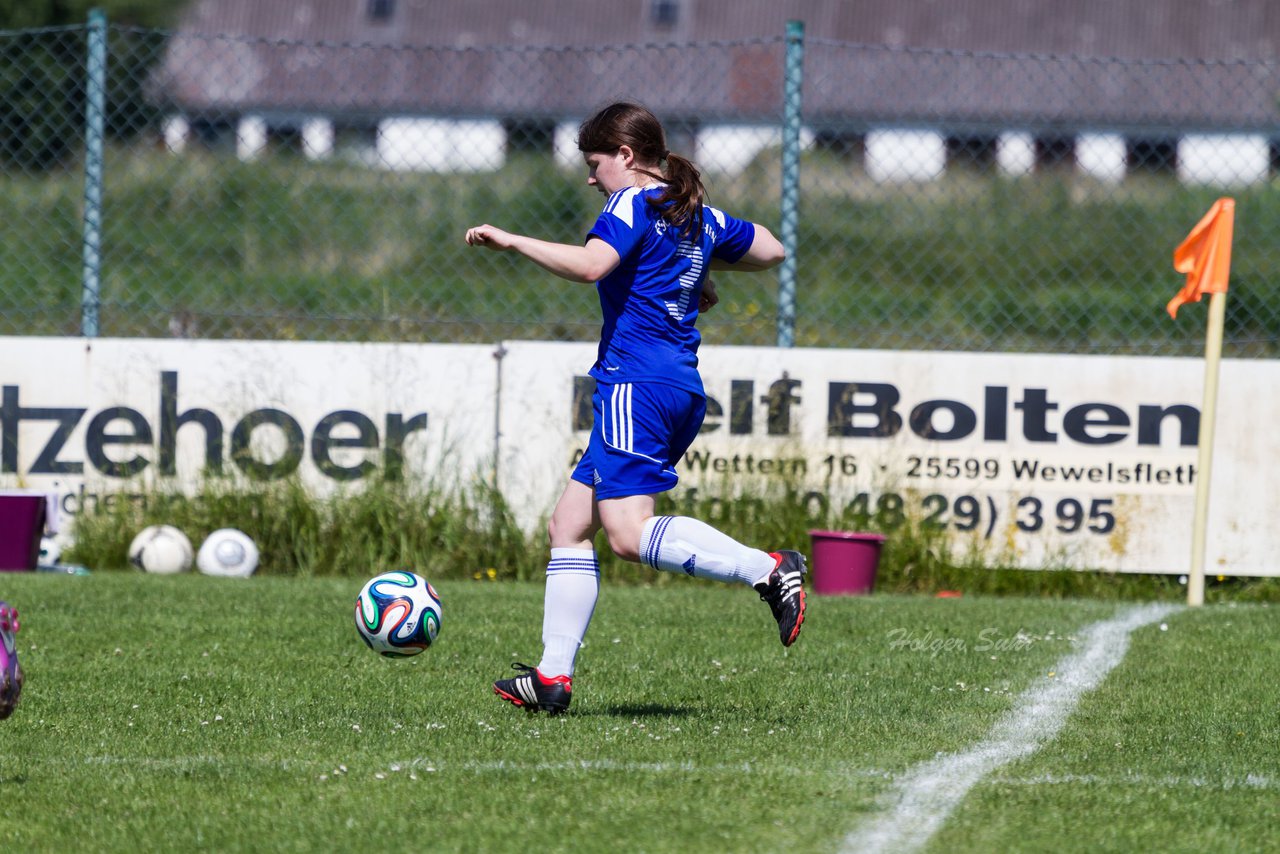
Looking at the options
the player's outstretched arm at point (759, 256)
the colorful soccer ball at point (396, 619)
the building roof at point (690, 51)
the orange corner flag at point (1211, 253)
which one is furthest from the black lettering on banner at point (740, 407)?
the building roof at point (690, 51)

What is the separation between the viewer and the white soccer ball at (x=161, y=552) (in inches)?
349

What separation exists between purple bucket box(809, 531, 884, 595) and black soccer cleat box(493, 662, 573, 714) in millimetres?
3799

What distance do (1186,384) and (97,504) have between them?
6.13 meters

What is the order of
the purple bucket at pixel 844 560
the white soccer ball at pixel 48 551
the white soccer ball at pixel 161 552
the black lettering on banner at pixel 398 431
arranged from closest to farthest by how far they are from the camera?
the purple bucket at pixel 844 560 → the white soccer ball at pixel 161 552 → the white soccer ball at pixel 48 551 → the black lettering on banner at pixel 398 431

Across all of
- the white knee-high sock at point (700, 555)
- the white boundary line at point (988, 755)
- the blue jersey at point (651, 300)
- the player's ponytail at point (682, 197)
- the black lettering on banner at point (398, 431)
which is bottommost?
the white boundary line at point (988, 755)

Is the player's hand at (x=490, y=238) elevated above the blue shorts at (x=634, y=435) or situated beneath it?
elevated above

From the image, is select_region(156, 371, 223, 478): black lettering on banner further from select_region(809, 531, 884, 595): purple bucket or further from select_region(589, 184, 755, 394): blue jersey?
select_region(589, 184, 755, 394): blue jersey

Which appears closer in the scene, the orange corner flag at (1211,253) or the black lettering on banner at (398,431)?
the orange corner flag at (1211,253)

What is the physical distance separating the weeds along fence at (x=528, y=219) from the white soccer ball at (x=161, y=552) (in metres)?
1.33

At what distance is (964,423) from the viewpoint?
29.9 ft

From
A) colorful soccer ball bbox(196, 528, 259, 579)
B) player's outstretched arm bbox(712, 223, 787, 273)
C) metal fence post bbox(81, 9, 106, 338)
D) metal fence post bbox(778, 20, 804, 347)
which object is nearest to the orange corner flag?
metal fence post bbox(778, 20, 804, 347)

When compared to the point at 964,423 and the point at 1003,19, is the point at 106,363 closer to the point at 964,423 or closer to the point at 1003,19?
the point at 964,423

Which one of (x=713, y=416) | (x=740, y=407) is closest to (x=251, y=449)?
(x=713, y=416)

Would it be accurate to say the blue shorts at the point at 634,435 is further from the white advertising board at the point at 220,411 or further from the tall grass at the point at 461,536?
the white advertising board at the point at 220,411
